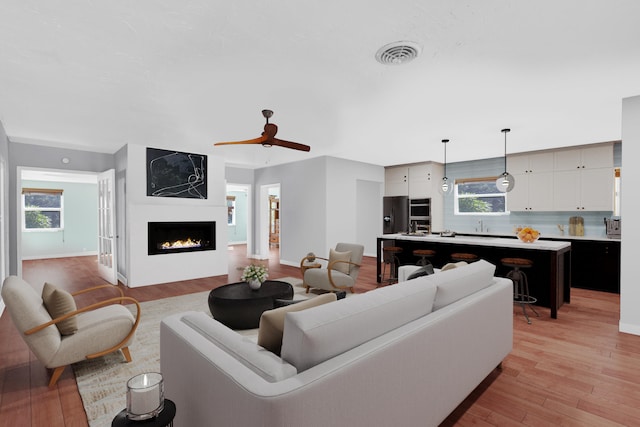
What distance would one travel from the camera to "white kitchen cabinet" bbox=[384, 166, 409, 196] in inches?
320

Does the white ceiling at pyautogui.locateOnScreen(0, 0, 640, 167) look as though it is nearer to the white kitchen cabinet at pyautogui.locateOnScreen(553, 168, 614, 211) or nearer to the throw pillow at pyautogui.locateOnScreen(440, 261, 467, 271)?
the white kitchen cabinet at pyautogui.locateOnScreen(553, 168, 614, 211)

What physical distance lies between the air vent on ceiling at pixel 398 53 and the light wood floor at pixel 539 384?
2.39 meters

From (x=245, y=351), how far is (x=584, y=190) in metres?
6.88

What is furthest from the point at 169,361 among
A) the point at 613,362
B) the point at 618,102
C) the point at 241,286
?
the point at 618,102

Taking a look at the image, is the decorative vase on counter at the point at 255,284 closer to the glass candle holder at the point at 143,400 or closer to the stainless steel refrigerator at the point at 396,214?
the glass candle holder at the point at 143,400

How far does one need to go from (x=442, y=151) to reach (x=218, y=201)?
472 centimetres

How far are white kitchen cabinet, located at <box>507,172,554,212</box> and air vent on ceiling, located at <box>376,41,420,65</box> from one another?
17.3 feet

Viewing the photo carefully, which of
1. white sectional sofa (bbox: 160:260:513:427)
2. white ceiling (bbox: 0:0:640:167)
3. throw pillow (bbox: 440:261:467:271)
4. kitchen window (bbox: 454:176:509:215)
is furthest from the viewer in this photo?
kitchen window (bbox: 454:176:509:215)

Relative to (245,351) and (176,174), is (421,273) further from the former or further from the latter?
(176,174)

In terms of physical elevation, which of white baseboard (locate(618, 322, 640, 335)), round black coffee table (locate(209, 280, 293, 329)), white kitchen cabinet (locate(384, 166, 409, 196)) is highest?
white kitchen cabinet (locate(384, 166, 409, 196))

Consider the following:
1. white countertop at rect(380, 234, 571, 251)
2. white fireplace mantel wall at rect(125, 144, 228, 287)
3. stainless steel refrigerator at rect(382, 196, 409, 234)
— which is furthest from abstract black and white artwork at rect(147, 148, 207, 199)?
stainless steel refrigerator at rect(382, 196, 409, 234)

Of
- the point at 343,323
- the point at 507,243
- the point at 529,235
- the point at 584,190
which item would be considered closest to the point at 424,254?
the point at 507,243

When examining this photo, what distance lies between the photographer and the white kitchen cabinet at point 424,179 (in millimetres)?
7668

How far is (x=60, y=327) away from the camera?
254cm
